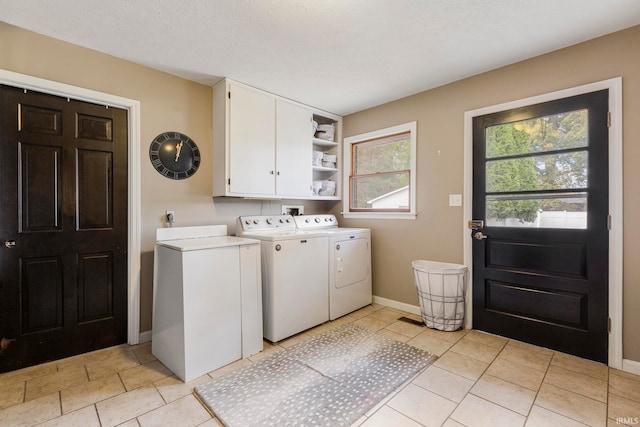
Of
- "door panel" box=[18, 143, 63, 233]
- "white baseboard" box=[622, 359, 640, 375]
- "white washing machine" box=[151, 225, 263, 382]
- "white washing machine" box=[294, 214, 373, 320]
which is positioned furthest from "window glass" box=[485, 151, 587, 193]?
"door panel" box=[18, 143, 63, 233]

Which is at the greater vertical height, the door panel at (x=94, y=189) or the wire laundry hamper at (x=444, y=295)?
the door panel at (x=94, y=189)

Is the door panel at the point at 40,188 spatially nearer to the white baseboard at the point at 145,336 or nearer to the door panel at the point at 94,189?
the door panel at the point at 94,189

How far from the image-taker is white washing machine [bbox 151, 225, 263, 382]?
6.45ft

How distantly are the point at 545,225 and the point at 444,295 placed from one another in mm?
1002

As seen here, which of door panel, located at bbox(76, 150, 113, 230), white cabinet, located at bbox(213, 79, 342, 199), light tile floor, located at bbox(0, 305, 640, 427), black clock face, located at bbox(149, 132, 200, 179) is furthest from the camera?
white cabinet, located at bbox(213, 79, 342, 199)

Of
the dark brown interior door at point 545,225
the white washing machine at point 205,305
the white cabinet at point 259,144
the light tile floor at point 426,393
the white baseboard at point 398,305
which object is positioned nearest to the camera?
the light tile floor at point 426,393

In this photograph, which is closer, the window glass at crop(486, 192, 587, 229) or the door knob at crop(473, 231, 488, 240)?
the window glass at crop(486, 192, 587, 229)

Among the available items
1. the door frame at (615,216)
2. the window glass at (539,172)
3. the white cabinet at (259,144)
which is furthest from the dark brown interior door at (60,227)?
the door frame at (615,216)

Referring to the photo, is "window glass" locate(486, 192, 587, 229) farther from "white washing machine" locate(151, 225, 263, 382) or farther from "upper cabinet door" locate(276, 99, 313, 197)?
"white washing machine" locate(151, 225, 263, 382)

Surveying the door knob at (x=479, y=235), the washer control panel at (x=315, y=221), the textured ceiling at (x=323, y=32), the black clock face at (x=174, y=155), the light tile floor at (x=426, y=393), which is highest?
the textured ceiling at (x=323, y=32)

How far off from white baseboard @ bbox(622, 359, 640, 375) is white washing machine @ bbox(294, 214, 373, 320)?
2093 millimetres

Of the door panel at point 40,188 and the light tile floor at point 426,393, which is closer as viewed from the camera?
the light tile floor at point 426,393

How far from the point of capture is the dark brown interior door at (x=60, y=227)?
2.02 m

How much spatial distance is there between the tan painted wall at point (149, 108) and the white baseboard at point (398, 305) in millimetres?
1827
